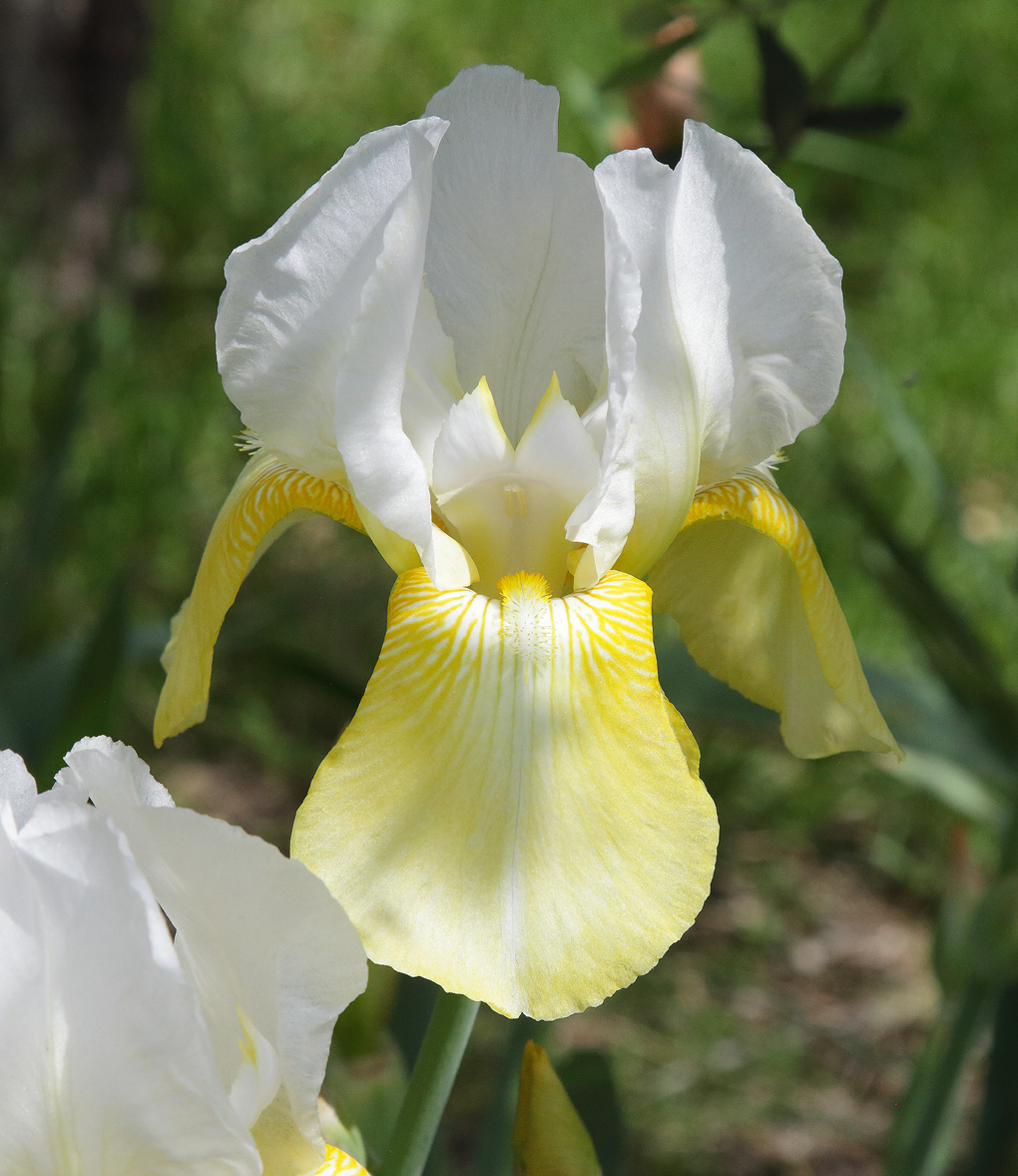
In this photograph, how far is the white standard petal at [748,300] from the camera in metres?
0.58

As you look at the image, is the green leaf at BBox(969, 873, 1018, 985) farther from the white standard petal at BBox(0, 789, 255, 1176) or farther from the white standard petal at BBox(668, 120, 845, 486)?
the white standard petal at BBox(0, 789, 255, 1176)

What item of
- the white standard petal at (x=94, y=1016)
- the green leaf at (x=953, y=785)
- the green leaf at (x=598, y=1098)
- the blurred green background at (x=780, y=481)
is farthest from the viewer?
the green leaf at (x=953, y=785)

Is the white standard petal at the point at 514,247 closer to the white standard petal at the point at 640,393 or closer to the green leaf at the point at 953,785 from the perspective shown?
the white standard petal at the point at 640,393

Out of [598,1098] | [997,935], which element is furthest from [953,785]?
[598,1098]

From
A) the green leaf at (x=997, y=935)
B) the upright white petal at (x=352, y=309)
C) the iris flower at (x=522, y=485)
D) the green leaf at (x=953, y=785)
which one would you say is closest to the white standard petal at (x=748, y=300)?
the iris flower at (x=522, y=485)

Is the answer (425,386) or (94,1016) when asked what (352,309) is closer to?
(425,386)

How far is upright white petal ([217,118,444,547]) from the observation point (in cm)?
54

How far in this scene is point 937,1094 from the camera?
1044 mm

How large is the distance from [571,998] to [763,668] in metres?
0.28

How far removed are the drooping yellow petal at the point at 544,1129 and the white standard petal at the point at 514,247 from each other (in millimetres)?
325

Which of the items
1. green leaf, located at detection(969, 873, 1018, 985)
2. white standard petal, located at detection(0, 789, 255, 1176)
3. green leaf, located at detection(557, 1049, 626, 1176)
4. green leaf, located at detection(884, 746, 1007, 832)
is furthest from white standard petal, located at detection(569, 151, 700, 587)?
green leaf, located at detection(884, 746, 1007, 832)

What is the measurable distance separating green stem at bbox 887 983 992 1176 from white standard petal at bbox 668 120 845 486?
2.01 ft

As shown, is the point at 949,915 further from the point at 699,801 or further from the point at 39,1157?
the point at 39,1157

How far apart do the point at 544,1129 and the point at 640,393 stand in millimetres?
329
